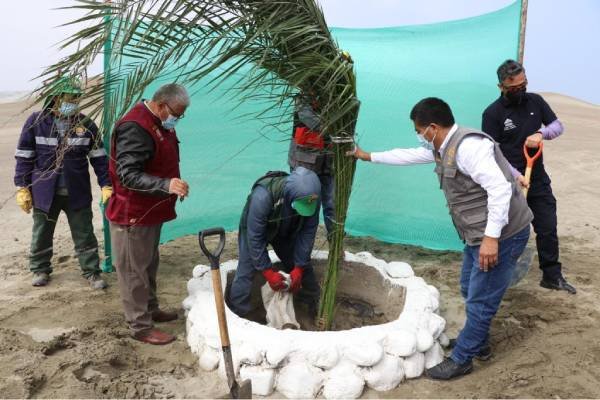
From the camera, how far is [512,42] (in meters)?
4.57

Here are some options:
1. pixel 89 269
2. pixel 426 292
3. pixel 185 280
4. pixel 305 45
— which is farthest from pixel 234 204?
pixel 305 45

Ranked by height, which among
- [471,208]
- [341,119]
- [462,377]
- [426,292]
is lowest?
[462,377]

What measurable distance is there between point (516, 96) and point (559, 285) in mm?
1495

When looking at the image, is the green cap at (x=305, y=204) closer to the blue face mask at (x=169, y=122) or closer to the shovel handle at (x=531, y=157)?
the blue face mask at (x=169, y=122)

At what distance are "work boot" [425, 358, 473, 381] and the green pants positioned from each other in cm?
266

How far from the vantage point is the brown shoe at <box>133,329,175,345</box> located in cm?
334

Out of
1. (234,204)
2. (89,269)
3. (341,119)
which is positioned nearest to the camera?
(341,119)

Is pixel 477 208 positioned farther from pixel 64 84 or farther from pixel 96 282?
pixel 96 282

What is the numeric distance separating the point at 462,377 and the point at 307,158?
6.62ft

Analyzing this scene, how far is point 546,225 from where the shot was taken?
13.3 feet

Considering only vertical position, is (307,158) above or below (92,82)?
below

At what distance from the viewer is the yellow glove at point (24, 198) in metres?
4.02

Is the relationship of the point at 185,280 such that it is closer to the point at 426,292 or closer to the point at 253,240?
the point at 253,240

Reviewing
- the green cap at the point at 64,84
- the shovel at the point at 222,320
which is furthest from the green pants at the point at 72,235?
the shovel at the point at 222,320
